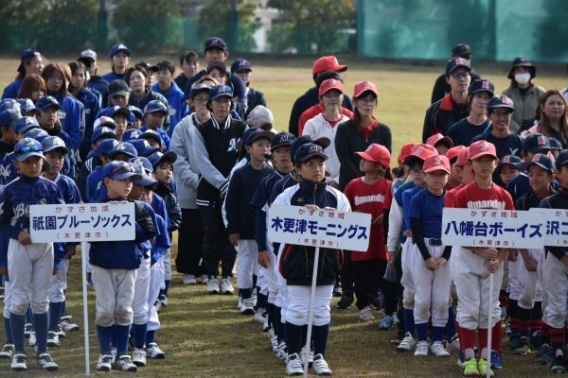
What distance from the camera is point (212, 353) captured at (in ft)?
33.8

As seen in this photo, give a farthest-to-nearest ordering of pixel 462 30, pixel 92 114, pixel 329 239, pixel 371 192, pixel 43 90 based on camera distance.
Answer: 1. pixel 462 30
2. pixel 92 114
3. pixel 43 90
4. pixel 371 192
5. pixel 329 239

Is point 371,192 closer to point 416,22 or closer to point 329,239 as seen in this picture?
point 329,239

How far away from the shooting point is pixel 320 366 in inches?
372

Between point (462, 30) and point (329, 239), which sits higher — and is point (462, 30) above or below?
above

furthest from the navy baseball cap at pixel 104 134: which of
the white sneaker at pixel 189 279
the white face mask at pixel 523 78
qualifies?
the white face mask at pixel 523 78

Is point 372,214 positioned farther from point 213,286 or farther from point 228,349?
point 213,286

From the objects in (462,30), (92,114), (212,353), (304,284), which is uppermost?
(462,30)

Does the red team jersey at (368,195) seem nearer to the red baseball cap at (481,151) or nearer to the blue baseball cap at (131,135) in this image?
the red baseball cap at (481,151)

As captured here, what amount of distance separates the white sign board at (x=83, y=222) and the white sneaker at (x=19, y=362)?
1020 millimetres

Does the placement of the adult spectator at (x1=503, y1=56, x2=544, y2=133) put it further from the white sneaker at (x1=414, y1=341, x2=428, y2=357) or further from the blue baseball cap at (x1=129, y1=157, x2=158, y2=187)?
the blue baseball cap at (x1=129, y1=157, x2=158, y2=187)

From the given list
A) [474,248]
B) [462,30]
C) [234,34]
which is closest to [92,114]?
[474,248]

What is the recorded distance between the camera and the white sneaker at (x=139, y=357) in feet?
31.8

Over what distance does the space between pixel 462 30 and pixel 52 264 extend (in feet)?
108

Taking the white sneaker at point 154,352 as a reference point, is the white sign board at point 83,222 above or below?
above
